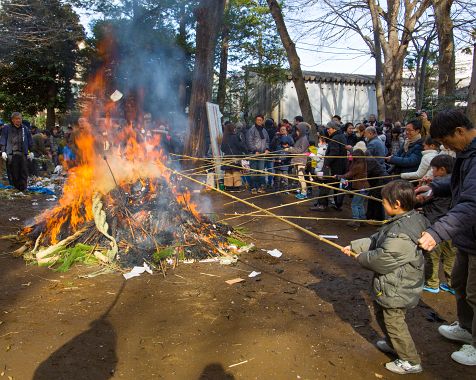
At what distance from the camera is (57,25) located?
1730cm

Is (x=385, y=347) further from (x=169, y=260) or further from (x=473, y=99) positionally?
(x=473, y=99)

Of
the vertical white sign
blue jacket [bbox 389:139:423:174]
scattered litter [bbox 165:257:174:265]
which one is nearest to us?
scattered litter [bbox 165:257:174:265]

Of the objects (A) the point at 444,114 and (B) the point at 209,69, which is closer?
(A) the point at 444,114

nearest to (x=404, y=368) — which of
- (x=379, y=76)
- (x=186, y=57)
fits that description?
(x=186, y=57)

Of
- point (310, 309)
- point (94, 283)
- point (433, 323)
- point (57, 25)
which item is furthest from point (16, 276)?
point (57, 25)

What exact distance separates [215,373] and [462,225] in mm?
2248

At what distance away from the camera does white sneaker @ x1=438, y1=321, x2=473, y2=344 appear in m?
3.75

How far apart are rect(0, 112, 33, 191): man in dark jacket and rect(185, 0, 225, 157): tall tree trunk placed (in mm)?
4681

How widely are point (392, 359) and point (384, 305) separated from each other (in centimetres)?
60

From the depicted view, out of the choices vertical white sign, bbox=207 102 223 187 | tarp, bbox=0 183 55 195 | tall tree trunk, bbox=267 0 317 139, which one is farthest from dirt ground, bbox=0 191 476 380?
tall tree trunk, bbox=267 0 317 139

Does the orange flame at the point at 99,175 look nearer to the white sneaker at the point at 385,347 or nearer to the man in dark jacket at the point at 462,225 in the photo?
the white sneaker at the point at 385,347

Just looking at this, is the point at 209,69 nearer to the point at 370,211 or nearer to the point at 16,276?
the point at 370,211

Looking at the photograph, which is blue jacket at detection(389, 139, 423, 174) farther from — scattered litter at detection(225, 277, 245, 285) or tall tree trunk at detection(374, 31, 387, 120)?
tall tree trunk at detection(374, 31, 387, 120)

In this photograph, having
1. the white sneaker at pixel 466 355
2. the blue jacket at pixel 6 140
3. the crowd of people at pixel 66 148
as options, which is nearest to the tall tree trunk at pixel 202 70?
the crowd of people at pixel 66 148
